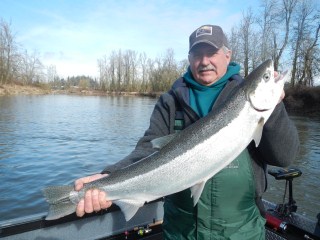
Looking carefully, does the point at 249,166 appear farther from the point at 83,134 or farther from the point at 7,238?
the point at 83,134

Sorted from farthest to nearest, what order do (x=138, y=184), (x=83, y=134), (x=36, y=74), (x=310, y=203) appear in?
(x=36, y=74)
(x=83, y=134)
(x=310, y=203)
(x=138, y=184)

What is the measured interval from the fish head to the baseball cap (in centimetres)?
55

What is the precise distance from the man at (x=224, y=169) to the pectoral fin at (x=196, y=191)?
0.13m

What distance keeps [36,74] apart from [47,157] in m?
81.9

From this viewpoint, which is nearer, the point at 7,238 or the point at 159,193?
the point at 159,193

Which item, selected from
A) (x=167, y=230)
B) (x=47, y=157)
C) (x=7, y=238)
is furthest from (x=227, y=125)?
(x=47, y=157)

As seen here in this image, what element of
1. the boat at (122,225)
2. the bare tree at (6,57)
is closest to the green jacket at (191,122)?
the boat at (122,225)

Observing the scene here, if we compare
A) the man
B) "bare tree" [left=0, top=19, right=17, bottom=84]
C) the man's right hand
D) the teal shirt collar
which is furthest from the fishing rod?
"bare tree" [left=0, top=19, right=17, bottom=84]

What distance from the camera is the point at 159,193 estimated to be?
275 cm

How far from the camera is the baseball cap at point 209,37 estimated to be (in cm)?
294

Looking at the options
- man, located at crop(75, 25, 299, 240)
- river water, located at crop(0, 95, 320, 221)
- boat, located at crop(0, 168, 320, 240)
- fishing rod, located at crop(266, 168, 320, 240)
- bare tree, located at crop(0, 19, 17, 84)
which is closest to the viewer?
man, located at crop(75, 25, 299, 240)

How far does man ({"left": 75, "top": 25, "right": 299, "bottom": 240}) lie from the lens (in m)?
2.63

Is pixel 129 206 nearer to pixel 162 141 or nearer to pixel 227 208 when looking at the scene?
pixel 162 141

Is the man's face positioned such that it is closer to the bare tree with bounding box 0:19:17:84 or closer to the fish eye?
the fish eye
